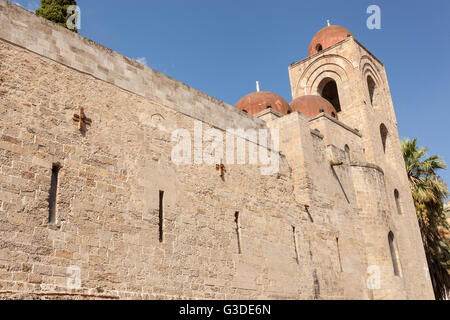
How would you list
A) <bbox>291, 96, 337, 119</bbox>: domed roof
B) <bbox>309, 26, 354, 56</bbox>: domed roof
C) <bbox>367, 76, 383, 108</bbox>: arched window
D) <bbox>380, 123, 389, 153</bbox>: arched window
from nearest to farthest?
<bbox>291, 96, 337, 119</bbox>: domed roof, <bbox>380, 123, 389, 153</bbox>: arched window, <bbox>367, 76, 383, 108</bbox>: arched window, <bbox>309, 26, 354, 56</bbox>: domed roof

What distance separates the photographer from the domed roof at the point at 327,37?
21.6 meters

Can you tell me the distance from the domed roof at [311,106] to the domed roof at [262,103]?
465 mm

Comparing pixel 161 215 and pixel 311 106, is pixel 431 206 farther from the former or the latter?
pixel 161 215

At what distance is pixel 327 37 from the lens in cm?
2180

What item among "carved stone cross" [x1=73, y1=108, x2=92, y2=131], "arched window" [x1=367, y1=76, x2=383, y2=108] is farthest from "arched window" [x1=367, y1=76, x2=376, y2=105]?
"carved stone cross" [x1=73, y1=108, x2=92, y2=131]

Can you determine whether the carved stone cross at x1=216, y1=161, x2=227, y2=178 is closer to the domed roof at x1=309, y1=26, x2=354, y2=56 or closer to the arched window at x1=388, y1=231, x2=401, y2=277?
the arched window at x1=388, y1=231, x2=401, y2=277

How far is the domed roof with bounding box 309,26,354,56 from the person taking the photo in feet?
70.7

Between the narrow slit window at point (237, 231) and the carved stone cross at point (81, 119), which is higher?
the carved stone cross at point (81, 119)

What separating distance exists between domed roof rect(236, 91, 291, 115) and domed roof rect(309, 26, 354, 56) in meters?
5.50

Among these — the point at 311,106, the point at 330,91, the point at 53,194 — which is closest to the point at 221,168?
the point at 53,194

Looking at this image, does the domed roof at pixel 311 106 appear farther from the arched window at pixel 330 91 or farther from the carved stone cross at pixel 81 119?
the carved stone cross at pixel 81 119

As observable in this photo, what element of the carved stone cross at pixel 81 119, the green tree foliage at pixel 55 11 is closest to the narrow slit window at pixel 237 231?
the carved stone cross at pixel 81 119
